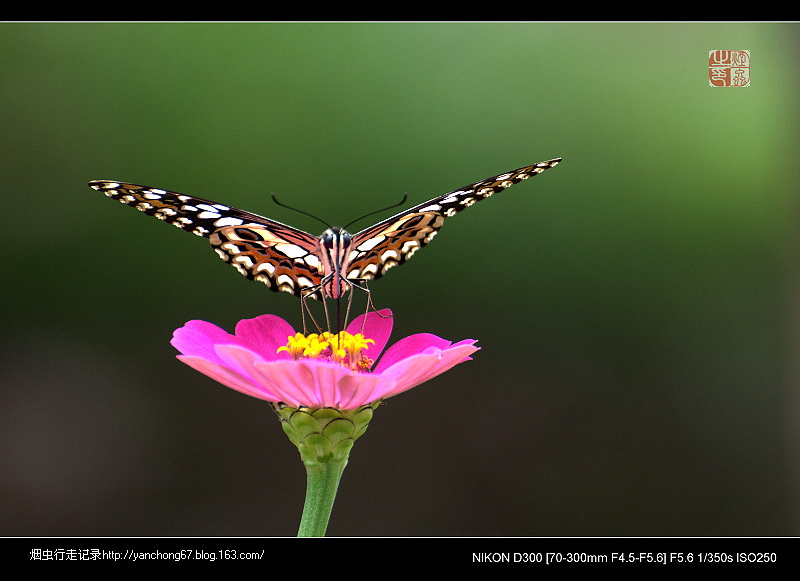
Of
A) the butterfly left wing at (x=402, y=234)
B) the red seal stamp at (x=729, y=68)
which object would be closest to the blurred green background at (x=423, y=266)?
the red seal stamp at (x=729, y=68)

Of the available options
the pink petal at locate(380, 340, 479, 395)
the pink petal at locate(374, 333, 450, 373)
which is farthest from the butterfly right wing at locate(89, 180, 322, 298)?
the pink petal at locate(380, 340, 479, 395)

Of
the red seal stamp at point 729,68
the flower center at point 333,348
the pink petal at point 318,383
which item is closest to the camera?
the pink petal at point 318,383

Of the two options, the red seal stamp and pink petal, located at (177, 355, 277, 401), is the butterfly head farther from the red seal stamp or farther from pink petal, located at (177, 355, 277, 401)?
the red seal stamp

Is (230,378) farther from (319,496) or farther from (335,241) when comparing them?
(335,241)

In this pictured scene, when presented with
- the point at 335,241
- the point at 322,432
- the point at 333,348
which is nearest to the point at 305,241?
the point at 335,241

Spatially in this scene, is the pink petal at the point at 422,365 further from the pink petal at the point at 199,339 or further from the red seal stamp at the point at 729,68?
the red seal stamp at the point at 729,68

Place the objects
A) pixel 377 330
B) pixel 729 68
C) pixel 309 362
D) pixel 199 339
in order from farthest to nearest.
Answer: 1. pixel 729 68
2. pixel 377 330
3. pixel 199 339
4. pixel 309 362
